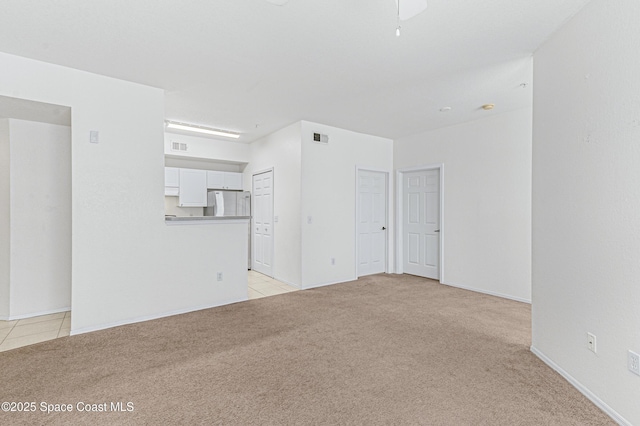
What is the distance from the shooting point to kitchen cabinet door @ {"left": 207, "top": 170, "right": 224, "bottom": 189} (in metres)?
5.95

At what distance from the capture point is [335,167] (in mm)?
5039

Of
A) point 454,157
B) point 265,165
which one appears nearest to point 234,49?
point 265,165

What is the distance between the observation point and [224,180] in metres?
6.16

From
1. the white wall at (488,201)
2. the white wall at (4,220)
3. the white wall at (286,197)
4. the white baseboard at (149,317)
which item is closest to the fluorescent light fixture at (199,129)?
the white wall at (286,197)

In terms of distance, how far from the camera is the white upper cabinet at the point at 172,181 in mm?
5472

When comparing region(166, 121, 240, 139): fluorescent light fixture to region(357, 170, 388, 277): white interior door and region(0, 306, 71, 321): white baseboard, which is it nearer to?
region(357, 170, 388, 277): white interior door

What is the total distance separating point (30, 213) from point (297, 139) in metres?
3.49

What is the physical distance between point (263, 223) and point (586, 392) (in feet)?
16.0

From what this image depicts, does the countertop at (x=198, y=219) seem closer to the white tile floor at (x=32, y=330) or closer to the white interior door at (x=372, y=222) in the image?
the white tile floor at (x=32, y=330)

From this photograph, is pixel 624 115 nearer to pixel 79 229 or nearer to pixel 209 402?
pixel 209 402

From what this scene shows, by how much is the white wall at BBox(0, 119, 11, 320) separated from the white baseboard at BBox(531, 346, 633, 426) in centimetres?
550

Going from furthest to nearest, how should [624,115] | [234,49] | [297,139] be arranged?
1. [297,139]
2. [234,49]
3. [624,115]

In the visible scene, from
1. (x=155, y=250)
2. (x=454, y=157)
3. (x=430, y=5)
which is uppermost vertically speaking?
(x=430, y=5)

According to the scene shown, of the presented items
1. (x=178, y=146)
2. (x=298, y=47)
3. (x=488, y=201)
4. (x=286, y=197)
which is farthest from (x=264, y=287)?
(x=488, y=201)
